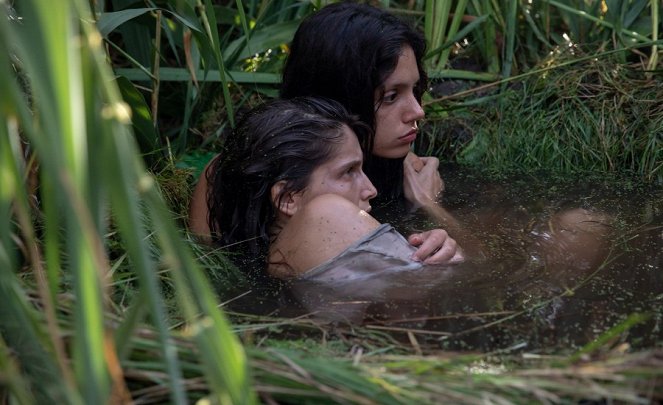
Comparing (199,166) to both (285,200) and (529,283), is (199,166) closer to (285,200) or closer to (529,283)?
(285,200)

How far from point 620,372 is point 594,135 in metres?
2.43

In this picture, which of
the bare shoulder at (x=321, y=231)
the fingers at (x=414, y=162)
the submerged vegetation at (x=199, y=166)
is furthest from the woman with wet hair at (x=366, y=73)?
the bare shoulder at (x=321, y=231)

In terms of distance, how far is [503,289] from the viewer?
8.87 ft

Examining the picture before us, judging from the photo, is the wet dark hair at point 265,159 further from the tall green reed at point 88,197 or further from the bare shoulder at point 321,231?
the tall green reed at point 88,197

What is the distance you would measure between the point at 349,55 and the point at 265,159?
0.63 meters

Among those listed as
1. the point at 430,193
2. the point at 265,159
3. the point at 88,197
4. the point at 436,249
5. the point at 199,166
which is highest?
the point at 88,197

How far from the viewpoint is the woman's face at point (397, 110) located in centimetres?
354

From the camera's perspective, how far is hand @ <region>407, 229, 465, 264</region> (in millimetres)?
2912

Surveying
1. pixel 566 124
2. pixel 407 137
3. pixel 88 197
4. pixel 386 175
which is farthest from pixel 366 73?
pixel 88 197

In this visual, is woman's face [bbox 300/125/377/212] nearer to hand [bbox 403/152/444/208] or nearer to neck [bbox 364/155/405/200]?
neck [bbox 364/155/405/200]

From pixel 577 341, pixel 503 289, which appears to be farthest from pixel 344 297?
pixel 577 341

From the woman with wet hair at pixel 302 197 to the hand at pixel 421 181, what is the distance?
560 millimetres

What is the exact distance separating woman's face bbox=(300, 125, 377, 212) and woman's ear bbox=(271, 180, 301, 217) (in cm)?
2

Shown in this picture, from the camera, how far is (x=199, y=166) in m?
3.80
